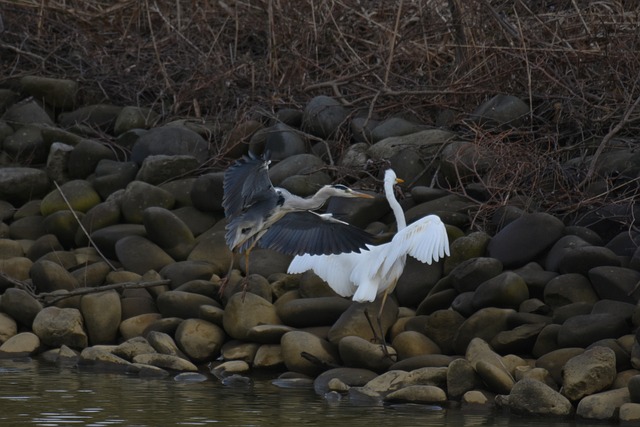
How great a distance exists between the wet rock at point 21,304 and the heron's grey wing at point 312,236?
2003 millimetres

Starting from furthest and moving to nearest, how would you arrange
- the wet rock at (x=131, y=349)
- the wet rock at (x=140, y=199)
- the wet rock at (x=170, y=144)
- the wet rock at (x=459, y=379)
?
1. the wet rock at (x=170, y=144)
2. the wet rock at (x=140, y=199)
3. the wet rock at (x=131, y=349)
4. the wet rock at (x=459, y=379)

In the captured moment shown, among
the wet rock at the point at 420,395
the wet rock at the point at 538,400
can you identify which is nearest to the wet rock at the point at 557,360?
the wet rock at the point at 538,400

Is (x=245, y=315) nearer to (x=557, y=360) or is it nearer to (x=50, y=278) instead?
(x=50, y=278)

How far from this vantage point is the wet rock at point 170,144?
12.7 metres

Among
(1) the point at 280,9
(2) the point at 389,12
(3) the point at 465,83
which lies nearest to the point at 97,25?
(1) the point at 280,9

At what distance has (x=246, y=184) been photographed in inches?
344

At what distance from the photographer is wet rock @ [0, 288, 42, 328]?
955cm

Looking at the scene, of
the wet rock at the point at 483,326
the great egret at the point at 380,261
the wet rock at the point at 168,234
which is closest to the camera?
the wet rock at the point at 483,326

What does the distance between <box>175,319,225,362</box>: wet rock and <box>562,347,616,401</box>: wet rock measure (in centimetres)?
296

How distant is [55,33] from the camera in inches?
611

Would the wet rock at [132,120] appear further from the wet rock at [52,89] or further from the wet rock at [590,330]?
the wet rock at [590,330]

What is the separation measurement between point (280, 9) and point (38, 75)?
3.46 m

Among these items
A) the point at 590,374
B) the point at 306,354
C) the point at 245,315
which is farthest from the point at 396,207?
the point at 590,374

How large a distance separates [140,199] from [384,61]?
3.14m
